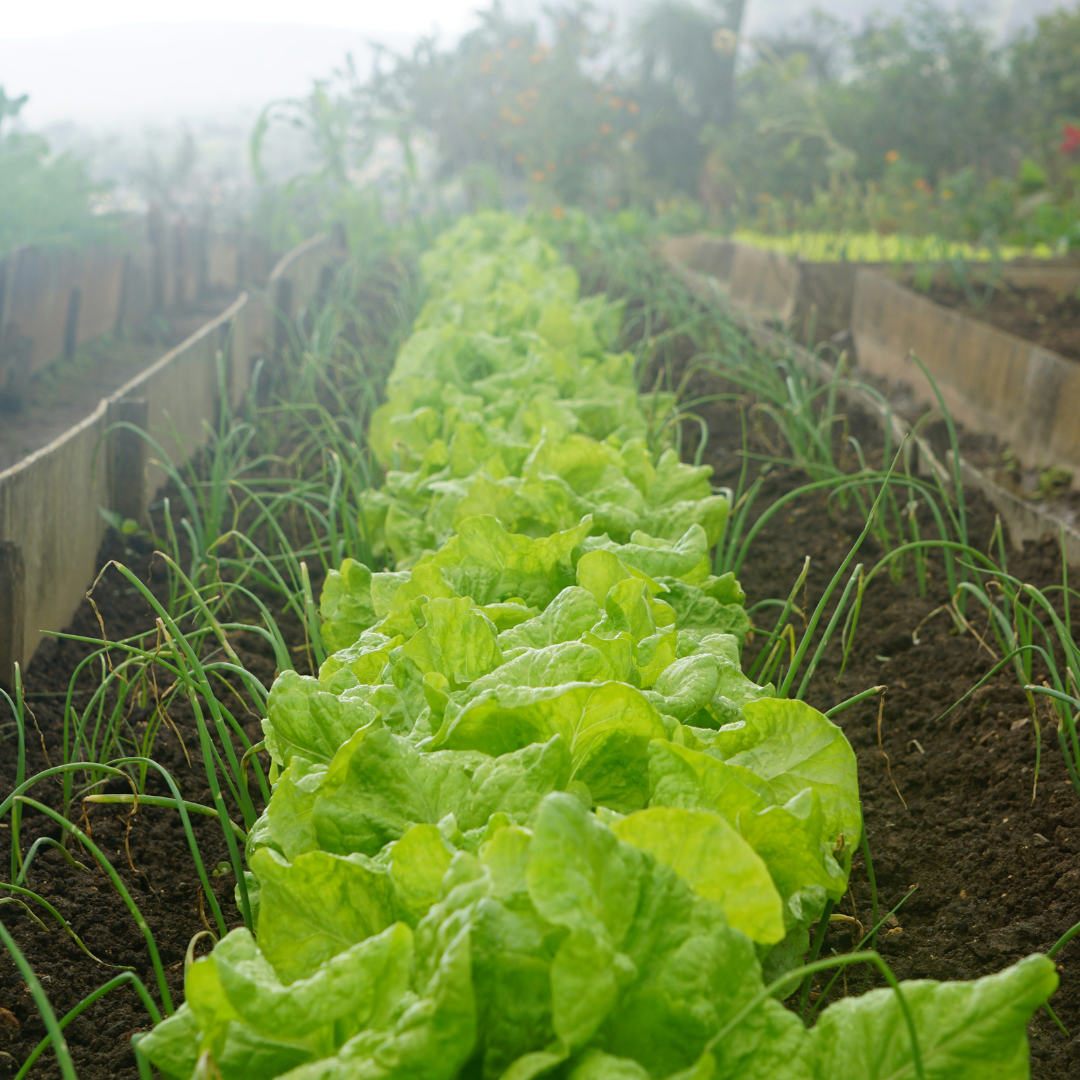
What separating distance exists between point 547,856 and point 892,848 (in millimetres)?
1164

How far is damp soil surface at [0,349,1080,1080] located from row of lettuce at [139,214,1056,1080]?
0.36 meters

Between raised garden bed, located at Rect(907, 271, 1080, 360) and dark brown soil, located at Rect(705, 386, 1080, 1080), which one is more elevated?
raised garden bed, located at Rect(907, 271, 1080, 360)

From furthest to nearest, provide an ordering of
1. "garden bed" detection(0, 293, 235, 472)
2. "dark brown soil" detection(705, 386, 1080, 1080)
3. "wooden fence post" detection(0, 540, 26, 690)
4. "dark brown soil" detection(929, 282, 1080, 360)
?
"dark brown soil" detection(929, 282, 1080, 360), "garden bed" detection(0, 293, 235, 472), "wooden fence post" detection(0, 540, 26, 690), "dark brown soil" detection(705, 386, 1080, 1080)

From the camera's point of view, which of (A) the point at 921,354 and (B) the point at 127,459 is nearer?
(B) the point at 127,459

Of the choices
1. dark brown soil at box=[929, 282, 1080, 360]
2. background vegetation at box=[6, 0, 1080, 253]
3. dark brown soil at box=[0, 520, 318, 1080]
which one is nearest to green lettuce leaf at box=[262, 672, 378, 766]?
dark brown soil at box=[0, 520, 318, 1080]

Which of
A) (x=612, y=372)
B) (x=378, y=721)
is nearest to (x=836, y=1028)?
(x=378, y=721)

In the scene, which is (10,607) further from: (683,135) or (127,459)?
(683,135)

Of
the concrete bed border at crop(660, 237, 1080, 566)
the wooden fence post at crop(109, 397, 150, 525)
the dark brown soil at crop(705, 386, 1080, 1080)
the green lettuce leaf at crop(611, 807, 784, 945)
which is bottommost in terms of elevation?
the dark brown soil at crop(705, 386, 1080, 1080)

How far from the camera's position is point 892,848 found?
175 centimetres

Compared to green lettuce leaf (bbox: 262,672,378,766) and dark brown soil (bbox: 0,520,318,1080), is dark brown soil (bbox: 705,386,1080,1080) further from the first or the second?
dark brown soil (bbox: 0,520,318,1080)

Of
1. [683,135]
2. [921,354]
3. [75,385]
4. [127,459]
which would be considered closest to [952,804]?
[127,459]

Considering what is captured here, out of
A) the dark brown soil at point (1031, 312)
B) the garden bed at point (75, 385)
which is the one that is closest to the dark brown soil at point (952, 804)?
the dark brown soil at point (1031, 312)

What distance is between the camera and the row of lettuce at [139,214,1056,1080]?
79 centimetres

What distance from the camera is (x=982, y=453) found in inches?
158
